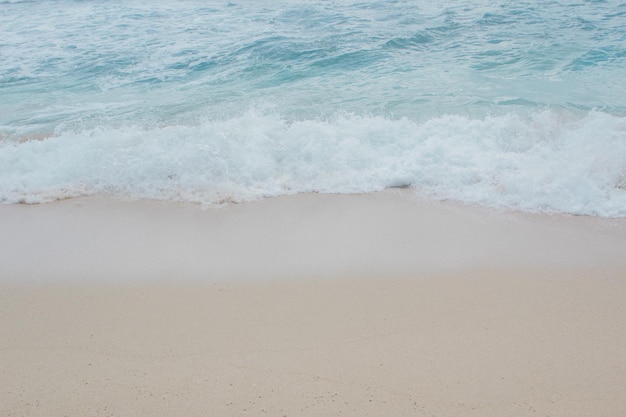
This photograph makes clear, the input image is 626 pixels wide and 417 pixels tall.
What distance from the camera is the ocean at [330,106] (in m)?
4.61

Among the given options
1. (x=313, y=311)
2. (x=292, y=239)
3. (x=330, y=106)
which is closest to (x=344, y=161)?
(x=292, y=239)

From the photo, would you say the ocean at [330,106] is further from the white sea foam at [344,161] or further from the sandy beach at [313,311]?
the sandy beach at [313,311]

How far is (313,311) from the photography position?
2.91 meters

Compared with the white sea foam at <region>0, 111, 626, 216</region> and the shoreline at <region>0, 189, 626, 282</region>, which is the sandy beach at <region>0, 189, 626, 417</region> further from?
the white sea foam at <region>0, 111, 626, 216</region>

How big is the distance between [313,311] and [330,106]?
166 inches

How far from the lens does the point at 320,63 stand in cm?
870

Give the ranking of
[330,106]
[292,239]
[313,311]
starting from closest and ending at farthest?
[313,311] < [292,239] < [330,106]

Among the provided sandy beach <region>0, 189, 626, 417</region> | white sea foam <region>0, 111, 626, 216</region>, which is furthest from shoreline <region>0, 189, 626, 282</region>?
white sea foam <region>0, 111, 626, 216</region>

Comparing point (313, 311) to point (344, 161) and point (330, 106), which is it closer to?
point (344, 161)

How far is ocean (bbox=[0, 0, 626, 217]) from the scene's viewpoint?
15.1 feet

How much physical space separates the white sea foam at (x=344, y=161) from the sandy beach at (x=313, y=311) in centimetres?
31

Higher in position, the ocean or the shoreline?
the ocean

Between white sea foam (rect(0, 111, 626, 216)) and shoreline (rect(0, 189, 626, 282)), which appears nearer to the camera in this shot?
shoreline (rect(0, 189, 626, 282))

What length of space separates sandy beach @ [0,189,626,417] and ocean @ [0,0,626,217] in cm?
48
